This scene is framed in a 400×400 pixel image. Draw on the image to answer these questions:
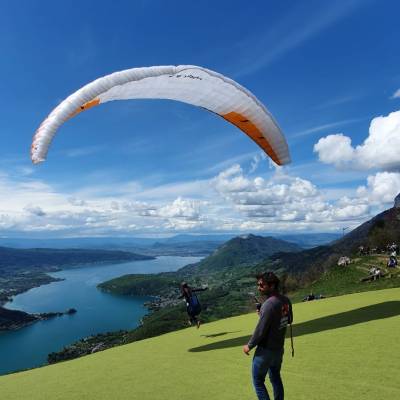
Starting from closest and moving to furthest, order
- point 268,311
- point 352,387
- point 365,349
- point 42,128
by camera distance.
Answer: point 268,311 < point 352,387 < point 365,349 < point 42,128

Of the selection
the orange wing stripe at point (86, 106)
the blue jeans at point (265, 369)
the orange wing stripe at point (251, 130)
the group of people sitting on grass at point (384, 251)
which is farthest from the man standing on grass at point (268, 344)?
the group of people sitting on grass at point (384, 251)

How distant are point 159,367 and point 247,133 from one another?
10.4 meters

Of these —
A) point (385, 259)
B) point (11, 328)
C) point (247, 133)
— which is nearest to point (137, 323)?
point (11, 328)

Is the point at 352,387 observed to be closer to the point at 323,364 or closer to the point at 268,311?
the point at 323,364

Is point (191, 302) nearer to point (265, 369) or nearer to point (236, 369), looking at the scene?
point (236, 369)

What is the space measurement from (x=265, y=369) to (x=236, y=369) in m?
2.99

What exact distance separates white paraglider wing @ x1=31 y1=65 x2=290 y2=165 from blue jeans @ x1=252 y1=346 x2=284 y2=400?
30.8 ft

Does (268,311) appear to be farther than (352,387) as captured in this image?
No

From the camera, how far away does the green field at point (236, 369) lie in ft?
23.0

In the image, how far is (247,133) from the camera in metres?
16.8

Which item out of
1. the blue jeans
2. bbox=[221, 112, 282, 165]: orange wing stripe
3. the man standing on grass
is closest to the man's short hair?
the man standing on grass

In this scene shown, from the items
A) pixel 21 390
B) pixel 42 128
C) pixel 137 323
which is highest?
pixel 42 128

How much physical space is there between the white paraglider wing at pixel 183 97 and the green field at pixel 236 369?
6.55 metres

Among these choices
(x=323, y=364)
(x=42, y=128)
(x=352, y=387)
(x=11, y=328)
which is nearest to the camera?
(x=352, y=387)
